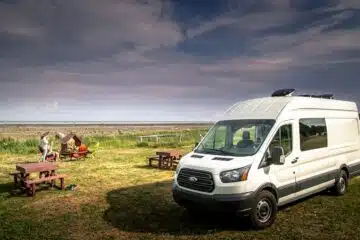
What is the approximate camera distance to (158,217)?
789 centimetres

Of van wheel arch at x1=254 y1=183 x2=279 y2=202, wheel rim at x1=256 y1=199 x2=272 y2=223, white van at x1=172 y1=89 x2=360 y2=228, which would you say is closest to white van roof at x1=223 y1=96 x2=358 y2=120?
white van at x1=172 y1=89 x2=360 y2=228

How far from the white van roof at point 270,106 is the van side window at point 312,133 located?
38 cm

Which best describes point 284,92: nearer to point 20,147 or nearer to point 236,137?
point 236,137

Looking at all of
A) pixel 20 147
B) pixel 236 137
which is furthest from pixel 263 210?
pixel 20 147

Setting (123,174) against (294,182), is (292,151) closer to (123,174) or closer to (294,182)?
(294,182)

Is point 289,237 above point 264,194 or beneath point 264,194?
beneath

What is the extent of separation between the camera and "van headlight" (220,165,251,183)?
21.0 ft

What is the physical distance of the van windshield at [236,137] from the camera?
7.14 m

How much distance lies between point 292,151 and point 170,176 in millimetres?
7037

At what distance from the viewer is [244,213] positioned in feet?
21.1

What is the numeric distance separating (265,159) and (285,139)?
988 mm

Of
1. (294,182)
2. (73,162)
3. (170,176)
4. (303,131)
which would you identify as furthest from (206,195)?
(73,162)

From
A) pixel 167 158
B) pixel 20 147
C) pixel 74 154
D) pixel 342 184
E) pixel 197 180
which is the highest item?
pixel 197 180

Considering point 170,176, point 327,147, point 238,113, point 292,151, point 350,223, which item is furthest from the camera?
point 170,176
